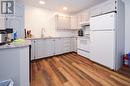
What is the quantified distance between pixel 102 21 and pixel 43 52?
97.5 inches

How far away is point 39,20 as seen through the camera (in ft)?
14.7

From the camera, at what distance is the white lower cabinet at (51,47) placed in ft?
12.4

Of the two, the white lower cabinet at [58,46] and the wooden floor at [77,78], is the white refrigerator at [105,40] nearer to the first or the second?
the wooden floor at [77,78]

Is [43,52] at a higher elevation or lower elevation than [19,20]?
lower

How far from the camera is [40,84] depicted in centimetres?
211

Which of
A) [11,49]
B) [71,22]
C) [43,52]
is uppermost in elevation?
[71,22]

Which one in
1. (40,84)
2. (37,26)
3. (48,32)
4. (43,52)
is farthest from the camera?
(48,32)

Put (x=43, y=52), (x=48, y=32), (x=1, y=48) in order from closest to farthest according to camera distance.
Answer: (x=1, y=48)
(x=43, y=52)
(x=48, y=32)

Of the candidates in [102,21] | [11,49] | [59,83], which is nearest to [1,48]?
[11,49]

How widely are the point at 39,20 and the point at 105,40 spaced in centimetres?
294

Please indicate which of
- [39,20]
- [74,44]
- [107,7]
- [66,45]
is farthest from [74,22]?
[107,7]

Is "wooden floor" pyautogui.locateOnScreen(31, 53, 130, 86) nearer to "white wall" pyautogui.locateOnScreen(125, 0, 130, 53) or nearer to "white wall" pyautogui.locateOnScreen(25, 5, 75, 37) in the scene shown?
"white wall" pyautogui.locateOnScreen(125, 0, 130, 53)

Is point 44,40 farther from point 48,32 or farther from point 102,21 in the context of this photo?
point 102,21

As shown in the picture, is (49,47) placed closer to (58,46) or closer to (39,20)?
(58,46)
